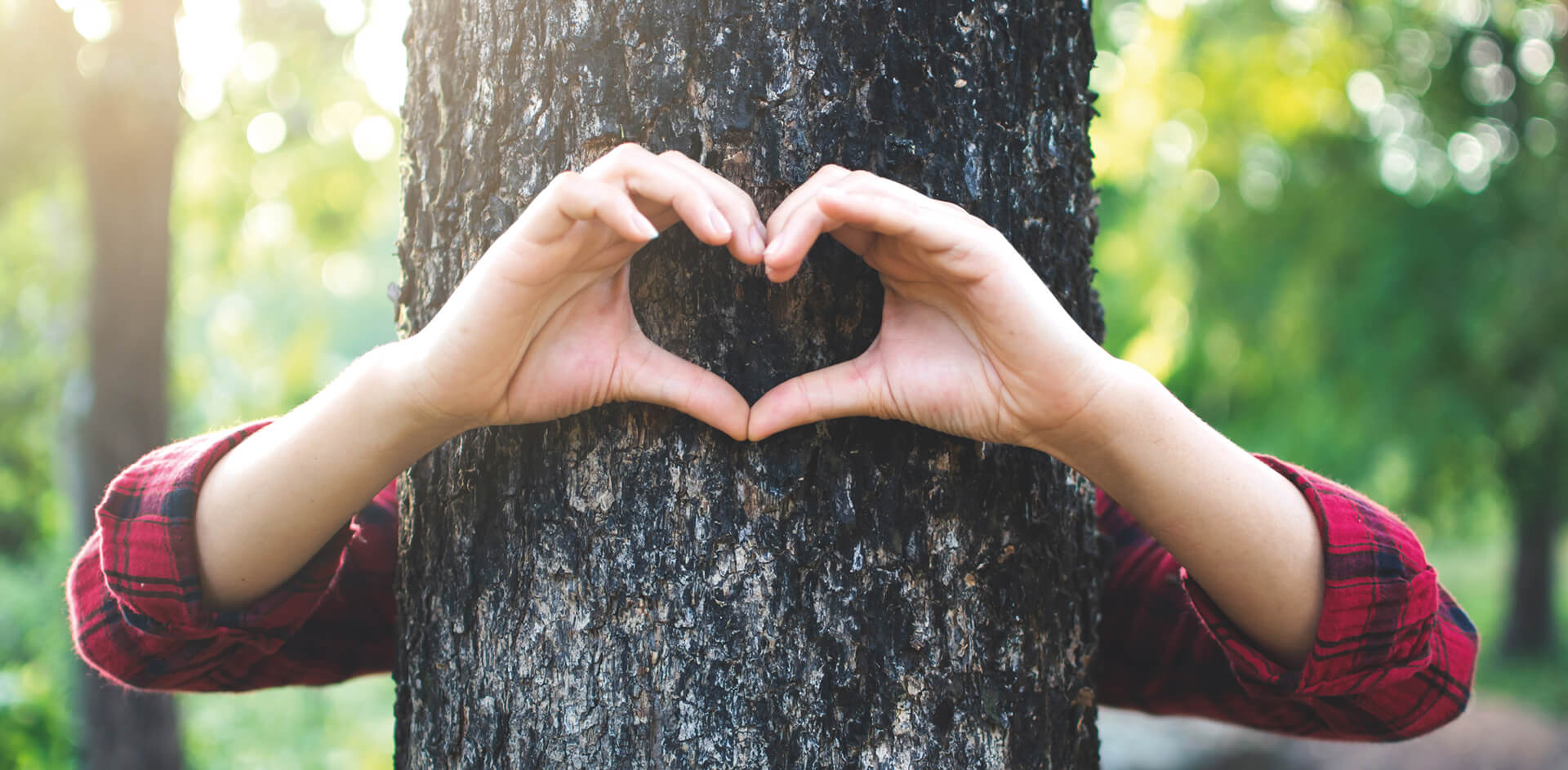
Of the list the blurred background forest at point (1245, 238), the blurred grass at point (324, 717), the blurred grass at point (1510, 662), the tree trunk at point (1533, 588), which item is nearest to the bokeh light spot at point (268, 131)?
the blurred background forest at point (1245, 238)

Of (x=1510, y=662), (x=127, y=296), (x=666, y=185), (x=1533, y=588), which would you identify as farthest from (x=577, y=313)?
(x=1533, y=588)

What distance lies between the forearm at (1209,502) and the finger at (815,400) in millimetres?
277

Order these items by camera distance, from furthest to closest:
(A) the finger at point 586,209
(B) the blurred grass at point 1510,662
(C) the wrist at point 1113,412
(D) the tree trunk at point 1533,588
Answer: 1. (D) the tree trunk at point 1533,588
2. (B) the blurred grass at point 1510,662
3. (C) the wrist at point 1113,412
4. (A) the finger at point 586,209

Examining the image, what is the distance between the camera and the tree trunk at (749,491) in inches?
50.0

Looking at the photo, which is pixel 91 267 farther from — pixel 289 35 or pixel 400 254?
pixel 400 254

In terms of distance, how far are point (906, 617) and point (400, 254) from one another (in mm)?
1045

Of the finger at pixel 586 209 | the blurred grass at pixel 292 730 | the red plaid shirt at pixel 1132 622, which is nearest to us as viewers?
the finger at pixel 586 209

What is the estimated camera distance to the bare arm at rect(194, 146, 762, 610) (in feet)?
3.63

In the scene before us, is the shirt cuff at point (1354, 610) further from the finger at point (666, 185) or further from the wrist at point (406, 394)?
the wrist at point (406, 394)

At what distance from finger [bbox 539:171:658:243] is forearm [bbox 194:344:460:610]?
31 cm

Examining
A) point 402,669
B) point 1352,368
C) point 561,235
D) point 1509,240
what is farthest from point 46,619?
point 1509,240

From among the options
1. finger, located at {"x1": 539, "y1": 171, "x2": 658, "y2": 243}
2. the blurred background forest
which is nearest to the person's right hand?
finger, located at {"x1": 539, "y1": 171, "x2": 658, "y2": 243}

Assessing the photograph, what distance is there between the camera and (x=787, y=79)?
128 cm

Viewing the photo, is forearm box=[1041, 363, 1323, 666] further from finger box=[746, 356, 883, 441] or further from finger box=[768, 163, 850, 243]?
finger box=[768, 163, 850, 243]
